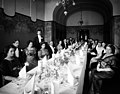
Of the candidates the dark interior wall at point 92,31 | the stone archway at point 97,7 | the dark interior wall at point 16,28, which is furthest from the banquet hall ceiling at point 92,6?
the dark interior wall at point 16,28

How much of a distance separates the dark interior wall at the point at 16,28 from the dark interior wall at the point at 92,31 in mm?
8043

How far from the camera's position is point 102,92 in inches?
134

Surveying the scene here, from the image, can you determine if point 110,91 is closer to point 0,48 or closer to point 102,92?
point 102,92

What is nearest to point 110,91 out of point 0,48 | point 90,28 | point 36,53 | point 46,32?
point 36,53

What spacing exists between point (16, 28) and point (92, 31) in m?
11.4

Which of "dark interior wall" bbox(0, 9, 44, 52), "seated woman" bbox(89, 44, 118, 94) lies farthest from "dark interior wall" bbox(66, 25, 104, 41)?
"seated woman" bbox(89, 44, 118, 94)

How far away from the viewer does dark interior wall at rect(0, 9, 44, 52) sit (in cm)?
626

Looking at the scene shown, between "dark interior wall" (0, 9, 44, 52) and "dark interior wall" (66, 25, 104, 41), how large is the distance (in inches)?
317

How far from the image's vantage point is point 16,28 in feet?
24.1

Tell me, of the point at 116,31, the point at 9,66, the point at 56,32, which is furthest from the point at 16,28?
the point at 116,31

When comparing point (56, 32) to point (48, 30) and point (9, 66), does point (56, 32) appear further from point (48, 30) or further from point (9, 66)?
point (9, 66)

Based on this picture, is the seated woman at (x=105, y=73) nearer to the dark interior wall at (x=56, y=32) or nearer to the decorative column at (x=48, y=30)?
the decorative column at (x=48, y=30)

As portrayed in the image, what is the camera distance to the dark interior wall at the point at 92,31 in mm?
16078

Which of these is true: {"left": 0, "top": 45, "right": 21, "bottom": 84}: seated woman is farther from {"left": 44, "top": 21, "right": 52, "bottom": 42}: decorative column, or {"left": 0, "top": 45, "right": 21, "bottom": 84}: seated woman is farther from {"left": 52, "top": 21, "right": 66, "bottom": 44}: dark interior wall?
{"left": 52, "top": 21, "right": 66, "bottom": 44}: dark interior wall
